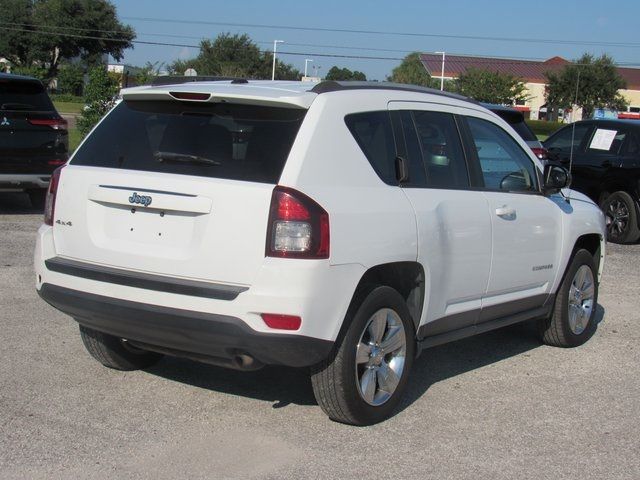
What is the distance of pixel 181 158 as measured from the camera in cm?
457

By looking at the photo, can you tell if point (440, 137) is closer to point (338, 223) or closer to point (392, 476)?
point (338, 223)

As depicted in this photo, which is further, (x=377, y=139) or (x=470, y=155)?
(x=470, y=155)

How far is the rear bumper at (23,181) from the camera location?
446 inches

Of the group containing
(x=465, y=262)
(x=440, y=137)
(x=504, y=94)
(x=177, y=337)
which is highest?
(x=504, y=94)

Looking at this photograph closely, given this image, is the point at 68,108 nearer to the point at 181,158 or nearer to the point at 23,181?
the point at 23,181

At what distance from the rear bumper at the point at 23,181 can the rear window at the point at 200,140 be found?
6801 millimetres

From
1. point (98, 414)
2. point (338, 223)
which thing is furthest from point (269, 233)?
point (98, 414)

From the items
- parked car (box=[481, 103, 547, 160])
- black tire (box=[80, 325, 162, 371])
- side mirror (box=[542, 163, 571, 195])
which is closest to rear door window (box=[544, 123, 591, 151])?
parked car (box=[481, 103, 547, 160])

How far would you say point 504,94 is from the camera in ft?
256

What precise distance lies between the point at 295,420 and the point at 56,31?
81739 mm

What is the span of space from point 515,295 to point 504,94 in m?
74.7

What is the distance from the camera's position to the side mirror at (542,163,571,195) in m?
6.36

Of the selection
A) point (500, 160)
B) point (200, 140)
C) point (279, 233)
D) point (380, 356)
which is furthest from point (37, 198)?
point (279, 233)

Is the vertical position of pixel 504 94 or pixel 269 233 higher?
pixel 504 94
